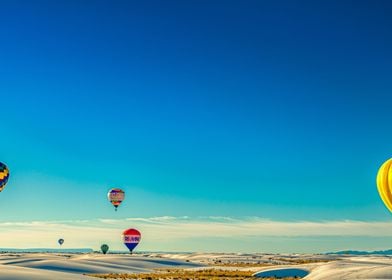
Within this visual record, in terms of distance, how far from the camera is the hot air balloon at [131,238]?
84938 mm

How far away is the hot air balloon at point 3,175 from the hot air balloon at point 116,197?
2130cm

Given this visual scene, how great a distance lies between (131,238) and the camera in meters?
85.6

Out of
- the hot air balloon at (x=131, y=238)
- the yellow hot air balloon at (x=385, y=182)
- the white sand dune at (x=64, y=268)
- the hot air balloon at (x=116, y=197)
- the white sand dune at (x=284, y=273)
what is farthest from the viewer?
the hot air balloon at (x=131, y=238)

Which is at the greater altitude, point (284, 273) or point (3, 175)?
point (3, 175)

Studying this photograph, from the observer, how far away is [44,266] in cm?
5900

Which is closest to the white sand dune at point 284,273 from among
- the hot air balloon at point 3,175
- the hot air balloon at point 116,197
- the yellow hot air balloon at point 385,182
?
the yellow hot air balloon at point 385,182

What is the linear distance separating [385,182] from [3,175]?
4246 cm

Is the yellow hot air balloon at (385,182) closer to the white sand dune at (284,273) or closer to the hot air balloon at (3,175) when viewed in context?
the white sand dune at (284,273)

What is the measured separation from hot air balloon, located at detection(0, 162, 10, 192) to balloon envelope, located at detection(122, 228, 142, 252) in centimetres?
2793

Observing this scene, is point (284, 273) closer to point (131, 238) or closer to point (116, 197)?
point (116, 197)

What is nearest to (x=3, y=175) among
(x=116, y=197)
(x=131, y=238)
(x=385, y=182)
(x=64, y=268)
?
(x=64, y=268)

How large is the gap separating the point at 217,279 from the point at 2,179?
95.7ft

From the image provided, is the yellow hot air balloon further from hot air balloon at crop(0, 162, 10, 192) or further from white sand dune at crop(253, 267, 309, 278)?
hot air balloon at crop(0, 162, 10, 192)

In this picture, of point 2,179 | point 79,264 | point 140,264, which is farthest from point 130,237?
point 2,179
